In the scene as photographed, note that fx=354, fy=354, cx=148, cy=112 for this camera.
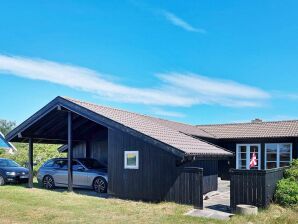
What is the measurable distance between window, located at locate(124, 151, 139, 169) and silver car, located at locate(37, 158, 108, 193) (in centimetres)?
189

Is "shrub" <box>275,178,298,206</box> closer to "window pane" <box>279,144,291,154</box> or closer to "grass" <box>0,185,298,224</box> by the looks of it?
"grass" <box>0,185,298,224</box>

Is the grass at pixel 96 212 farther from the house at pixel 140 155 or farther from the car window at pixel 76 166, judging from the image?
the car window at pixel 76 166

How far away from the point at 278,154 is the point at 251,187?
1176 centimetres

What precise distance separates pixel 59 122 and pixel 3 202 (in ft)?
19.0

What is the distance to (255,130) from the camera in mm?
24344

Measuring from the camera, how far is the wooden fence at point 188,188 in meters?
12.2

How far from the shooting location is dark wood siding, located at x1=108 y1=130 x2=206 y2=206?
1295 centimetres

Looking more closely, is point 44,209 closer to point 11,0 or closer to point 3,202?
point 3,202

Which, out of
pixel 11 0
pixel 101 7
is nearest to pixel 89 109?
pixel 101 7

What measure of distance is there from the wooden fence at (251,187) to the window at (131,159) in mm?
3957

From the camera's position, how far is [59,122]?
1786 centimetres

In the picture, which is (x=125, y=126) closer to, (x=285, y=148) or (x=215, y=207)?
(x=215, y=207)

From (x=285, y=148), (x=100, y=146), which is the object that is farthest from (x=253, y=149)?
(x=100, y=146)

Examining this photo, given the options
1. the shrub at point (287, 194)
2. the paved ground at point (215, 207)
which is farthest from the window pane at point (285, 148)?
the shrub at point (287, 194)
